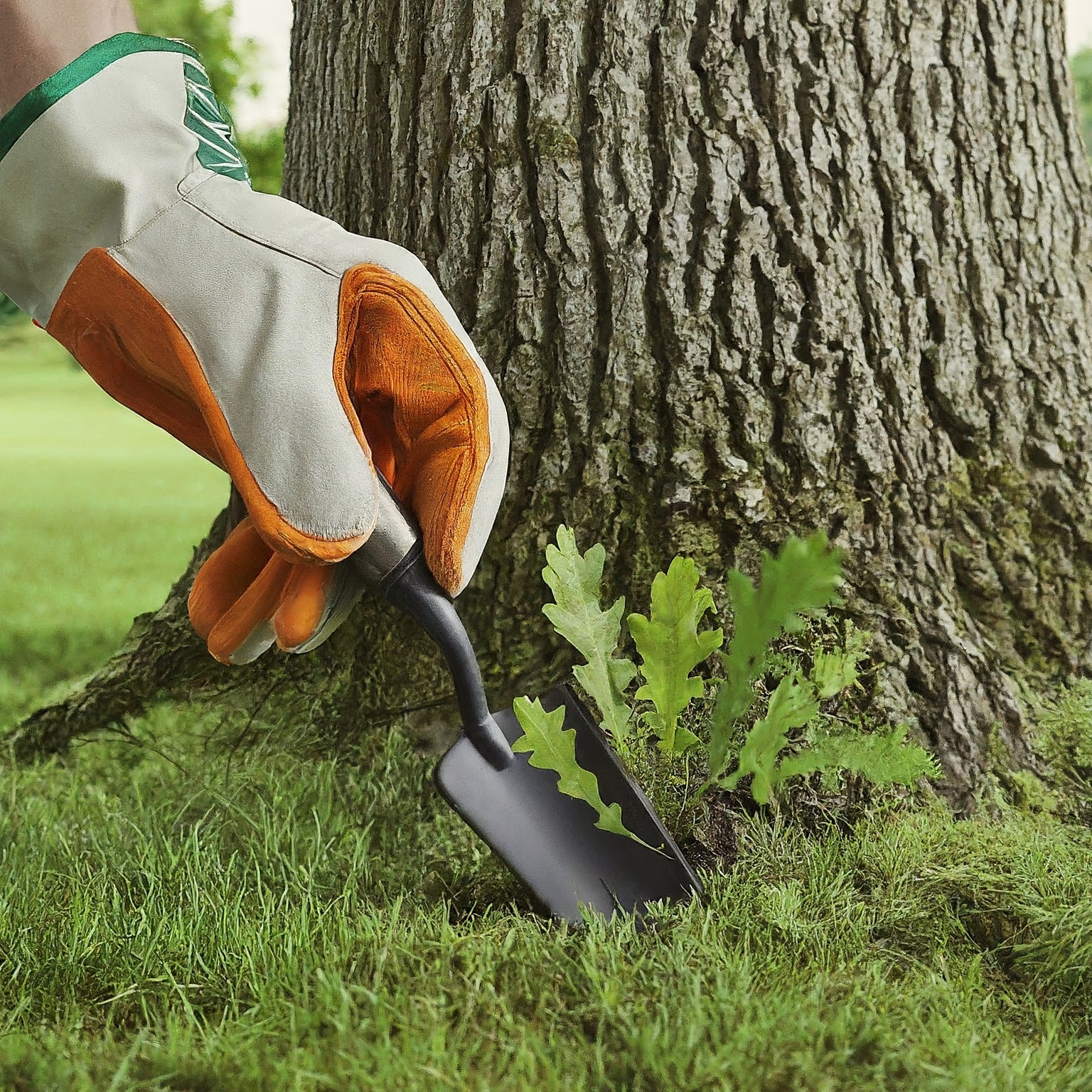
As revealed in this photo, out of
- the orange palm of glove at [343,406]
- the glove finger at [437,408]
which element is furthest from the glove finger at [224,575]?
the glove finger at [437,408]

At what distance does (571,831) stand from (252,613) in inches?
21.3

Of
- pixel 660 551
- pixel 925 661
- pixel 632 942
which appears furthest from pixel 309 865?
pixel 925 661

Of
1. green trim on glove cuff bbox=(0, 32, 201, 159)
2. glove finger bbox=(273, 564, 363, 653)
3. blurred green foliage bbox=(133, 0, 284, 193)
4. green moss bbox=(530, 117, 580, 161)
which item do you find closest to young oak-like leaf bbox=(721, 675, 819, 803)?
glove finger bbox=(273, 564, 363, 653)

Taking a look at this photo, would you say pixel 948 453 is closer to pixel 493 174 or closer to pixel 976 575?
pixel 976 575

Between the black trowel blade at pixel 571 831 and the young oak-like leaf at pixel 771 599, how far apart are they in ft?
0.71

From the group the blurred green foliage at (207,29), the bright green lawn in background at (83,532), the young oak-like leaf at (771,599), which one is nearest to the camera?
the young oak-like leaf at (771,599)

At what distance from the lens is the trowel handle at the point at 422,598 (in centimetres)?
131

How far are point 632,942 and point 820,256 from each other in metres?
1.07

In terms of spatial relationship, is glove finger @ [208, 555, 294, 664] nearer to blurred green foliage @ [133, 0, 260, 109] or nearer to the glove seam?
the glove seam

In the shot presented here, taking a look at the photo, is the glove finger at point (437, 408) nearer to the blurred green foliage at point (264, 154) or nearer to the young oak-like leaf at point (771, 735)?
the young oak-like leaf at point (771, 735)

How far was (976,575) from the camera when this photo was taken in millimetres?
1682

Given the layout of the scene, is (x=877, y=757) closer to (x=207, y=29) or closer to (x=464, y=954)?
(x=464, y=954)

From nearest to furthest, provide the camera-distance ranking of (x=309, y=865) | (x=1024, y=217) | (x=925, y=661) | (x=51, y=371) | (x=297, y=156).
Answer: (x=309, y=865), (x=925, y=661), (x=1024, y=217), (x=297, y=156), (x=51, y=371)

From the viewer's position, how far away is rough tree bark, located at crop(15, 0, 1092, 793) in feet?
5.13
